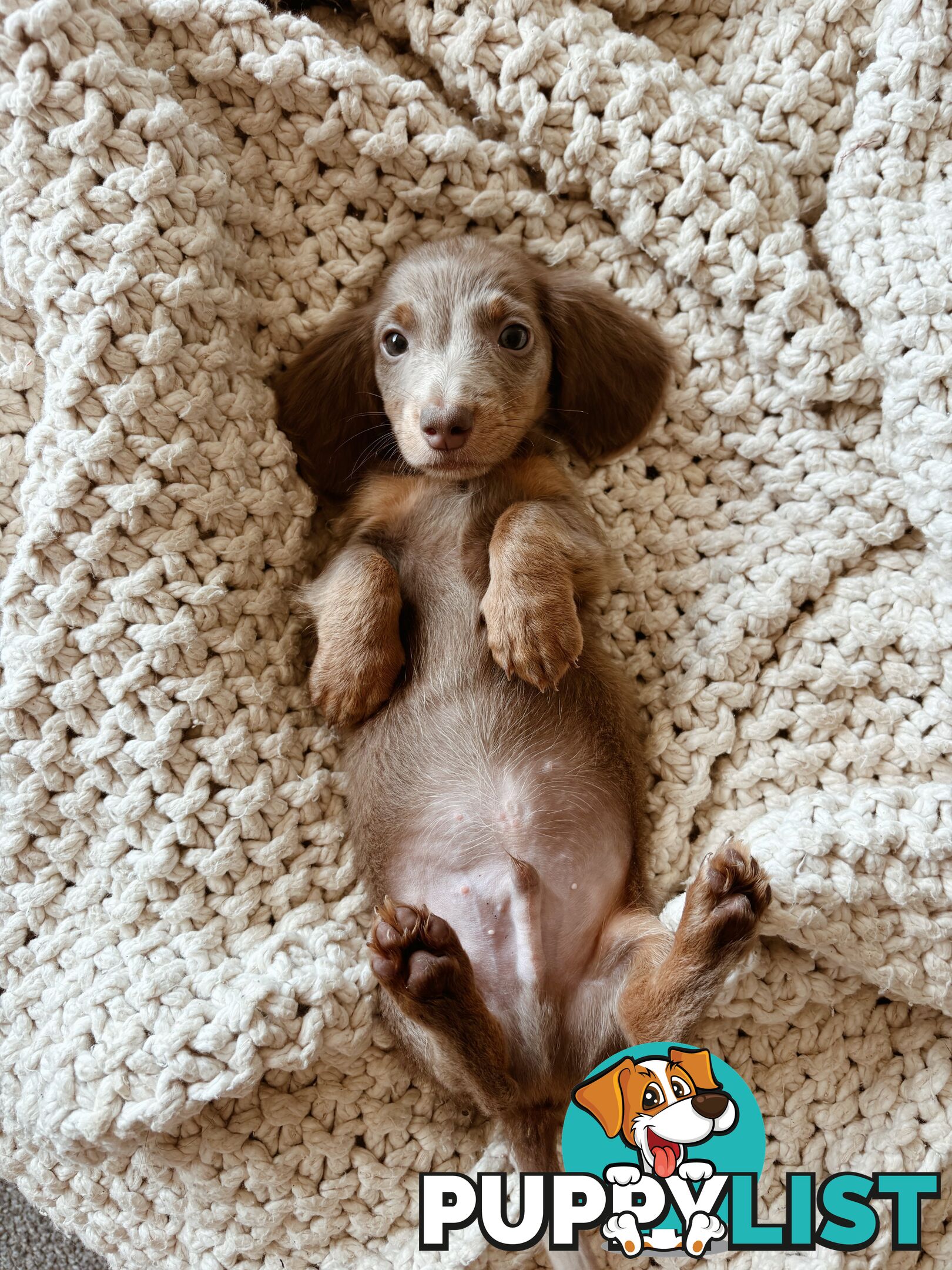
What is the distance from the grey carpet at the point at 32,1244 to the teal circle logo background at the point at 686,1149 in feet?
3.91

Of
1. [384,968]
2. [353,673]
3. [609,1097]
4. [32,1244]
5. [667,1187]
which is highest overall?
[353,673]

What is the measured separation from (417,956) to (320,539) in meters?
0.94

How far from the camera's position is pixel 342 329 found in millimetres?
2023

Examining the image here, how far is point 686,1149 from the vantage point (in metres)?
1.70

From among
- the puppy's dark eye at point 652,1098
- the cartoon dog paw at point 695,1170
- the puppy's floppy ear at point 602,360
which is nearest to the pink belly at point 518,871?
the puppy's dark eye at point 652,1098

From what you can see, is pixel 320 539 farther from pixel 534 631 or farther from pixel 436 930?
pixel 436 930

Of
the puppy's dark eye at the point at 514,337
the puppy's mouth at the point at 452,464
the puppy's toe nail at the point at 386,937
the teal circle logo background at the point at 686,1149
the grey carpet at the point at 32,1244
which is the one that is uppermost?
the puppy's dark eye at the point at 514,337

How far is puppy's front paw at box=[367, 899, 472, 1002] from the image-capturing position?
1.60 m

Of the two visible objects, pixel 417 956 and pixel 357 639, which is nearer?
pixel 417 956

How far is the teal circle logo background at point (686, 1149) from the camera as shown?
1.69 meters

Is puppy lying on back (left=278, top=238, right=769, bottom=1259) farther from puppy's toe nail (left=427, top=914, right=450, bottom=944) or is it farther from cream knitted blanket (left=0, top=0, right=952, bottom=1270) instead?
cream knitted blanket (left=0, top=0, right=952, bottom=1270)

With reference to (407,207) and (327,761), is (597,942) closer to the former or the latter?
(327,761)

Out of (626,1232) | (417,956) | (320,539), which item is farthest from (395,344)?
(626,1232)

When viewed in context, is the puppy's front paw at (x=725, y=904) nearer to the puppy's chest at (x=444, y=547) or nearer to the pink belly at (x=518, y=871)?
the pink belly at (x=518, y=871)
